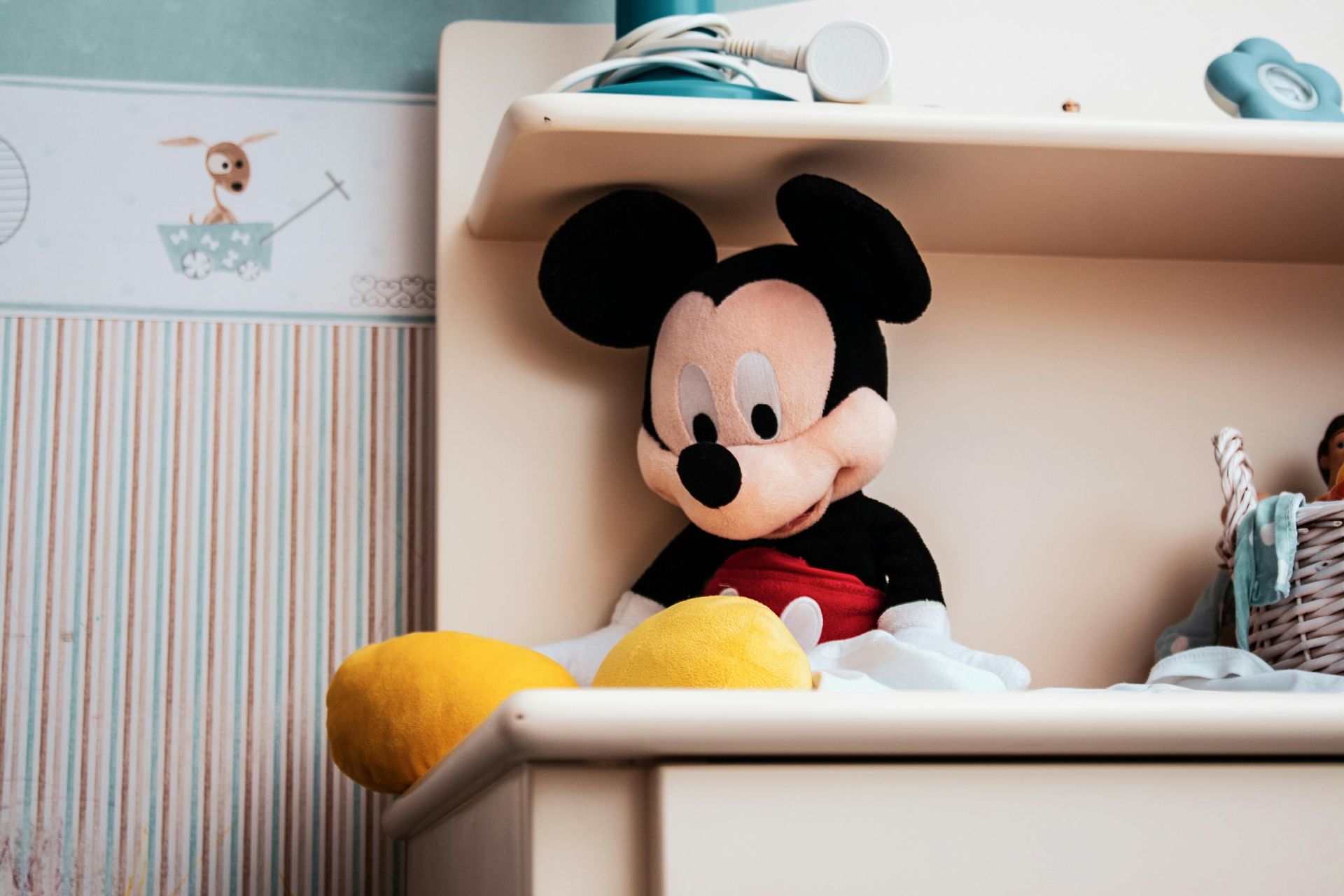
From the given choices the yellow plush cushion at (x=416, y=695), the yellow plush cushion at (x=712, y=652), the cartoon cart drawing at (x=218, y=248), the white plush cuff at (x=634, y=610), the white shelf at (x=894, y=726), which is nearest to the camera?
the white shelf at (x=894, y=726)

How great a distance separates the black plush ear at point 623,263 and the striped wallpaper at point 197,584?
0.18 m

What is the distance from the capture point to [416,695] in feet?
2.40

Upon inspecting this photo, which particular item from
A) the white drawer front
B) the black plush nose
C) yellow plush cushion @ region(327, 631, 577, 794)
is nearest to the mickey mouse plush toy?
the black plush nose

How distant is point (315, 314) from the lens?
110 centimetres

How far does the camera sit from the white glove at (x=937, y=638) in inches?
32.3

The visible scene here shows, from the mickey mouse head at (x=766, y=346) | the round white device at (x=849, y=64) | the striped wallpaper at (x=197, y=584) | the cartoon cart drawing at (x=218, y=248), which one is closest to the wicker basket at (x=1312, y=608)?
the mickey mouse head at (x=766, y=346)

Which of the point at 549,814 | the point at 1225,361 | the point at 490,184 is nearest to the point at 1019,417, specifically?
the point at 1225,361

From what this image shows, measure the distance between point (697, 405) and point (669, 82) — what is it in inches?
9.2

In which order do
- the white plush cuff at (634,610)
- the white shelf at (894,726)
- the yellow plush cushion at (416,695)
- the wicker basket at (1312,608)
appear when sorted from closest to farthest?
the white shelf at (894,726), the yellow plush cushion at (416,695), the wicker basket at (1312,608), the white plush cuff at (634,610)

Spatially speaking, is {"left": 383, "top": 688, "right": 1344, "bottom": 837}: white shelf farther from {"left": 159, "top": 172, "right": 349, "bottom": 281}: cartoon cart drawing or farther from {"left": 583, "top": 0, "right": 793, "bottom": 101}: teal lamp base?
{"left": 159, "top": 172, "right": 349, "bottom": 281}: cartoon cart drawing

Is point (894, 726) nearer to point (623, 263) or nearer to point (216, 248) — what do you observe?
point (623, 263)

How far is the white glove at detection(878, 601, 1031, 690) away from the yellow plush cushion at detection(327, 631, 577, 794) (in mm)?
249

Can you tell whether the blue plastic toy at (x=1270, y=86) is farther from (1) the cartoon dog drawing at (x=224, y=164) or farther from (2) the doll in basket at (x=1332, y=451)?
(1) the cartoon dog drawing at (x=224, y=164)

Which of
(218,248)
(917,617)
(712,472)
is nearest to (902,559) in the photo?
(917,617)
